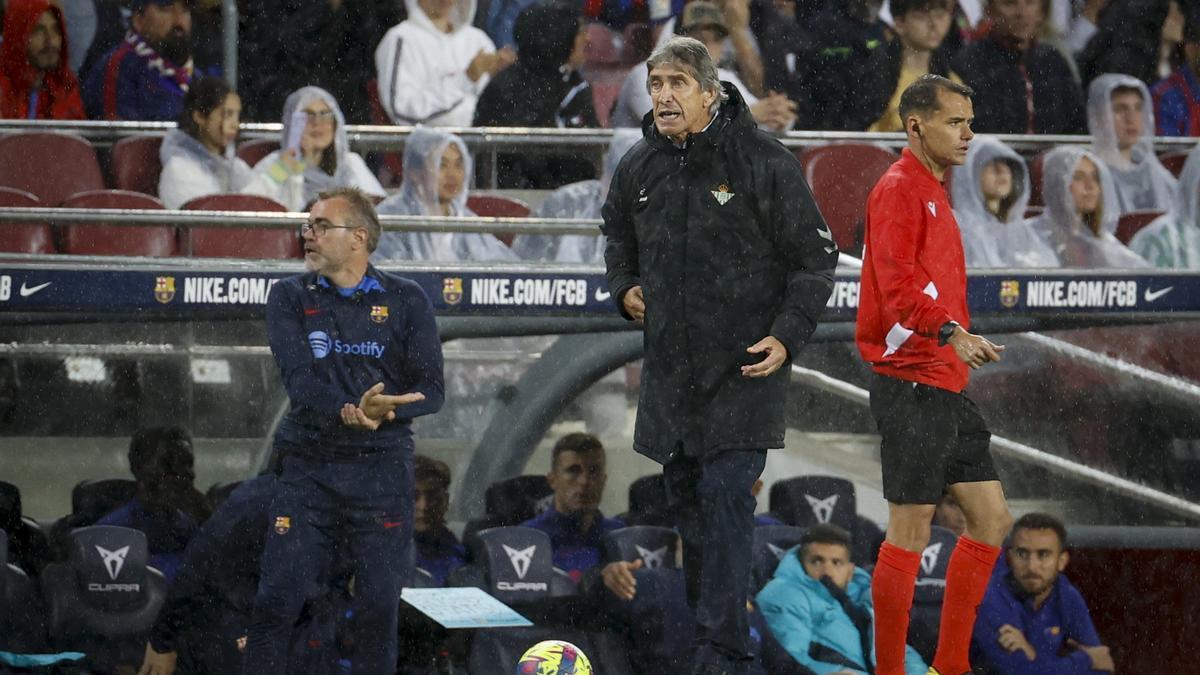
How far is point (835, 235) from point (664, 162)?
4.16 m

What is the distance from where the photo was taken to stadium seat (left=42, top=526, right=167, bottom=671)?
24.5ft

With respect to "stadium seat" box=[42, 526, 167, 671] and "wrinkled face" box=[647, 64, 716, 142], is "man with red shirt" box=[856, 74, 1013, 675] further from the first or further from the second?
"stadium seat" box=[42, 526, 167, 671]

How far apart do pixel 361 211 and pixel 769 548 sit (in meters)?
3.41

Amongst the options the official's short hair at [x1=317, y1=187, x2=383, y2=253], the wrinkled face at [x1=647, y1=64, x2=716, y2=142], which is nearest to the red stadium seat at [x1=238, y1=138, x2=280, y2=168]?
the official's short hair at [x1=317, y1=187, x2=383, y2=253]

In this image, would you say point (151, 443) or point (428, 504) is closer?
point (151, 443)

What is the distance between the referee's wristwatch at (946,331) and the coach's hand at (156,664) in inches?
144

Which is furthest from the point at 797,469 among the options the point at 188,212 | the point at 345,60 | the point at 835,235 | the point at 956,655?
the point at 956,655

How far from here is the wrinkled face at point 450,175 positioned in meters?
8.21

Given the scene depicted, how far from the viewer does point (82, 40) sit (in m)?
9.23

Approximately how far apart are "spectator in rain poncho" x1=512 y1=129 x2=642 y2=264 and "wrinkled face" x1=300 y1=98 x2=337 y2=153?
0.99 m

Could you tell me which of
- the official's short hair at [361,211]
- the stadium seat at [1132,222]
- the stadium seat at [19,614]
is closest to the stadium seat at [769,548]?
the stadium seat at [1132,222]

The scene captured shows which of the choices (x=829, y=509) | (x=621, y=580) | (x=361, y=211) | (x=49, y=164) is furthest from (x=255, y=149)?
(x=361, y=211)

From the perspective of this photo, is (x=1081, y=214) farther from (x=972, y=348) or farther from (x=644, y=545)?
(x=972, y=348)

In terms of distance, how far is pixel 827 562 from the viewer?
25.9ft
